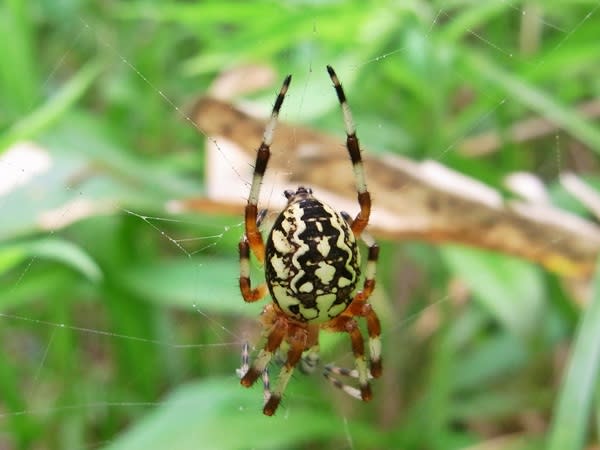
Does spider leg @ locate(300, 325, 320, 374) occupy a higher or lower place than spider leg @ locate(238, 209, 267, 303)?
lower

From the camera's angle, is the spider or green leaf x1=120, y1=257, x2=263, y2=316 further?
green leaf x1=120, y1=257, x2=263, y2=316

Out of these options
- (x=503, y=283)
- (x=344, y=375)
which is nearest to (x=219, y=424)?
(x=344, y=375)

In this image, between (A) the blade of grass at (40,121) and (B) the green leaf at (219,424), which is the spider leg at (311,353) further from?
(A) the blade of grass at (40,121)

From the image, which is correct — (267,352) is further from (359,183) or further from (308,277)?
(359,183)

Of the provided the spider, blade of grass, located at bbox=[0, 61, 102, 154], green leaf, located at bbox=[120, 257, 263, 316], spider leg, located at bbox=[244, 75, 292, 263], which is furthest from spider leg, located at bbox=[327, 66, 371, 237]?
blade of grass, located at bbox=[0, 61, 102, 154]

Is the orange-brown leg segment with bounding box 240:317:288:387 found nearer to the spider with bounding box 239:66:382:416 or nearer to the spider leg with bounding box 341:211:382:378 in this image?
the spider with bounding box 239:66:382:416

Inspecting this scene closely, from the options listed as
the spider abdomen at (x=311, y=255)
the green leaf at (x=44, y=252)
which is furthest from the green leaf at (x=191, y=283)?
the spider abdomen at (x=311, y=255)

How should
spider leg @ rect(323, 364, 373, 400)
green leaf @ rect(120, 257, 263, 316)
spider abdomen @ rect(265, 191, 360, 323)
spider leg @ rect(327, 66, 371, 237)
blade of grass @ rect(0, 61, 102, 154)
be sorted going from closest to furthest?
spider abdomen @ rect(265, 191, 360, 323), spider leg @ rect(327, 66, 371, 237), blade of grass @ rect(0, 61, 102, 154), spider leg @ rect(323, 364, 373, 400), green leaf @ rect(120, 257, 263, 316)

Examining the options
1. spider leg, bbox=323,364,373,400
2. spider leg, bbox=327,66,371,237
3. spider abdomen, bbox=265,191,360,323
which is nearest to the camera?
spider abdomen, bbox=265,191,360,323
